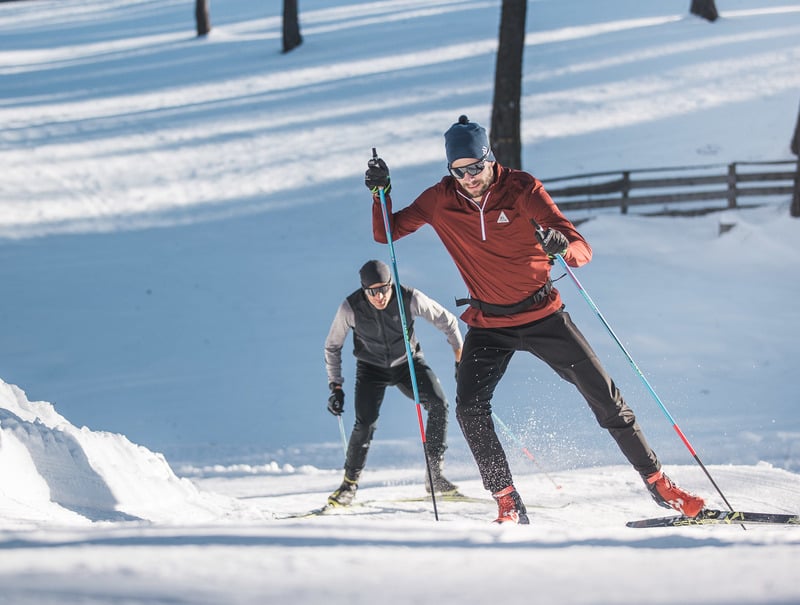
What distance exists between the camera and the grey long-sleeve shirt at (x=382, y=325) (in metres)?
6.37

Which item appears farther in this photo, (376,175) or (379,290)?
(379,290)

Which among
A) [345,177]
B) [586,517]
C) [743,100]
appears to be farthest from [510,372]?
[743,100]

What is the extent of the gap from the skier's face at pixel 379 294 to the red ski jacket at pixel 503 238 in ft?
3.33

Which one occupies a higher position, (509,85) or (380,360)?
(509,85)

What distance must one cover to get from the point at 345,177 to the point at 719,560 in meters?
14.7

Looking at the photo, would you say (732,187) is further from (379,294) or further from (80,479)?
(80,479)

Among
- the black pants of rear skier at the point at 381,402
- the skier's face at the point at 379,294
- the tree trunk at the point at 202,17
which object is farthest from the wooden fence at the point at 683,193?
the tree trunk at the point at 202,17

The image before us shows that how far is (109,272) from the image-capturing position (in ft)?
44.7

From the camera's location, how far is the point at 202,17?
26859mm

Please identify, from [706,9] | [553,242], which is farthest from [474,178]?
[706,9]

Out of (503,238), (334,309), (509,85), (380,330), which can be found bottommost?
(334,309)

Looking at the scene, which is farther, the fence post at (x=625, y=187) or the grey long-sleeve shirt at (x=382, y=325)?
the fence post at (x=625, y=187)

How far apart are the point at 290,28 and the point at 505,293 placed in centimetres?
2095

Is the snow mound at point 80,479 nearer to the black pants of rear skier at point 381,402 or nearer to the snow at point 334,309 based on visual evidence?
the snow at point 334,309
